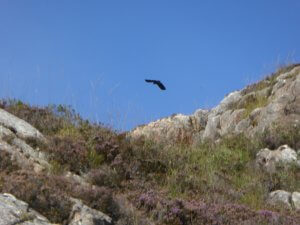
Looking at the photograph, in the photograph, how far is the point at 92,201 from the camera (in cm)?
902

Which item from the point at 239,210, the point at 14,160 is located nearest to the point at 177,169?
the point at 239,210

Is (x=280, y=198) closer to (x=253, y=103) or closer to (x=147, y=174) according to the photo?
(x=147, y=174)

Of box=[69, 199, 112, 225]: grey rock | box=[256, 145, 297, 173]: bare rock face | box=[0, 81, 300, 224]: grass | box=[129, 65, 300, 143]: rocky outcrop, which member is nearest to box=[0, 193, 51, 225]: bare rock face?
box=[0, 81, 300, 224]: grass

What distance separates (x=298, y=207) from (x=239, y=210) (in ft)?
5.23

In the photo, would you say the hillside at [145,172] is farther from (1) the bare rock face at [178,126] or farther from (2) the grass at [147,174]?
(1) the bare rock face at [178,126]

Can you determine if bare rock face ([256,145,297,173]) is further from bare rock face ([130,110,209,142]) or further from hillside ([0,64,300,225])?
bare rock face ([130,110,209,142])

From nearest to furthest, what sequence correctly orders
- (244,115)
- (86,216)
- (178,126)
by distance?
1. (86,216)
2. (244,115)
3. (178,126)

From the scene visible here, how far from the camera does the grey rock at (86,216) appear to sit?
26.5ft

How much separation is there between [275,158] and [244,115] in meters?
4.39

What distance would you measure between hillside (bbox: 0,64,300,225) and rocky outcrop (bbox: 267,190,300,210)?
2 centimetres

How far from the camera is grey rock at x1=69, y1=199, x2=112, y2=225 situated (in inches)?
318

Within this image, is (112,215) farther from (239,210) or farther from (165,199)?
(239,210)

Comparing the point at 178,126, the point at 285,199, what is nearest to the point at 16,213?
the point at 285,199

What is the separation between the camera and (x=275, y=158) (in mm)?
14383
